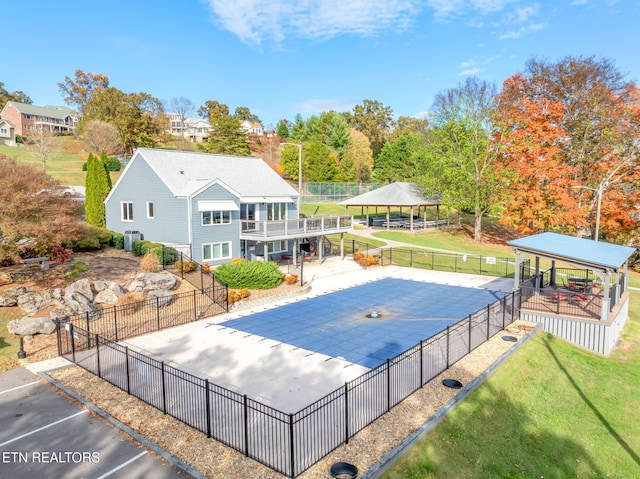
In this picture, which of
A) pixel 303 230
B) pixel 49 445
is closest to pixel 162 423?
pixel 49 445

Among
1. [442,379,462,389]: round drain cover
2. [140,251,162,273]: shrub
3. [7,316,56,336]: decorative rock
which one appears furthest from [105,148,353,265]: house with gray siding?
[442,379,462,389]: round drain cover

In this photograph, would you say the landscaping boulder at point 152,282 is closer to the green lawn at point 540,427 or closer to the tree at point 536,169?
the green lawn at point 540,427

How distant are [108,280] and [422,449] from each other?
60.6 ft

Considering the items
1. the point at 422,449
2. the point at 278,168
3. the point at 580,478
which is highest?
the point at 278,168

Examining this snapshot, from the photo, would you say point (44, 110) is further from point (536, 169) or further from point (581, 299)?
point (581, 299)

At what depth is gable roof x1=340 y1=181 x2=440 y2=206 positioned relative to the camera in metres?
48.9

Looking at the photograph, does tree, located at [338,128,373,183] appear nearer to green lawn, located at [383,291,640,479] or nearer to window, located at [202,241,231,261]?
window, located at [202,241,231,261]

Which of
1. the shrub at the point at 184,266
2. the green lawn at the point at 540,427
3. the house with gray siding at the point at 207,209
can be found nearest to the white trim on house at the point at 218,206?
the house with gray siding at the point at 207,209

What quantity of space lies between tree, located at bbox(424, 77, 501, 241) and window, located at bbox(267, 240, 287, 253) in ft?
74.1

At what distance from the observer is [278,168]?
75.4 meters

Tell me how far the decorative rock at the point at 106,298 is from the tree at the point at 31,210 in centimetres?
292

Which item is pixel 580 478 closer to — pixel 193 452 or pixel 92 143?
pixel 193 452

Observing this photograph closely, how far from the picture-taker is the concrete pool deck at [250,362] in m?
12.5

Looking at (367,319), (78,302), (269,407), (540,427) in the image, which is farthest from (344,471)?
(78,302)
